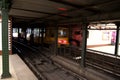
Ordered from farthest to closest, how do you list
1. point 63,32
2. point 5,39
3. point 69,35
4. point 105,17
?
1. point 69,35
2. point 63,32
3. point 105,17
4. point 5,39

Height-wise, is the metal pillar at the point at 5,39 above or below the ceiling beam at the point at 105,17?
below

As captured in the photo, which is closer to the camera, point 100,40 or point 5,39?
point 5,39

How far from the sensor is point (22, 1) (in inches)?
138

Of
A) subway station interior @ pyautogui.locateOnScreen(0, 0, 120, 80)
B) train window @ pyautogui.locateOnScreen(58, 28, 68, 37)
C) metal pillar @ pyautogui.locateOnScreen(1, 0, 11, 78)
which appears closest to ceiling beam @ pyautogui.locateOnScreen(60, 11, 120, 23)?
subway station interior @ pyautogui.locateOnScreen(0, 0, 120, 80)

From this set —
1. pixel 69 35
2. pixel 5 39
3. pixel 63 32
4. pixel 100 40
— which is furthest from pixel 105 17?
pixel 100 40

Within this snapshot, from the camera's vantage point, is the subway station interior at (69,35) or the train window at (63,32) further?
the train window at (63,32)

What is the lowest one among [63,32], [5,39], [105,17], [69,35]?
[5,39]

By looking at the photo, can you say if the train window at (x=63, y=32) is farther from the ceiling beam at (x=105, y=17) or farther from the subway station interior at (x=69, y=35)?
the ceiling beam at (x=105, y=17)

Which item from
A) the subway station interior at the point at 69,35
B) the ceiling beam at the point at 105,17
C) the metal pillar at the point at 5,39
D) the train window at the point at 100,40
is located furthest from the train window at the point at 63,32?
the metal pillar at the point at 5,39

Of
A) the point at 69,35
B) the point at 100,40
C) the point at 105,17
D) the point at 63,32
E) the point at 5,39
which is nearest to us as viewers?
the point at 5,39

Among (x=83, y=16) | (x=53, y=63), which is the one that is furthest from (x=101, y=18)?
(x=53, y=63)

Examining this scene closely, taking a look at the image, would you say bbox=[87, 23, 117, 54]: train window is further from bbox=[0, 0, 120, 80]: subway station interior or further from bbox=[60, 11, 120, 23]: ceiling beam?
bbox=[60, 11, 120, 23]: ceiling beam

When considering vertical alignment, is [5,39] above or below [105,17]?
below

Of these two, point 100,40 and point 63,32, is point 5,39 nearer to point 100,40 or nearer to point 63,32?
point 63,32
